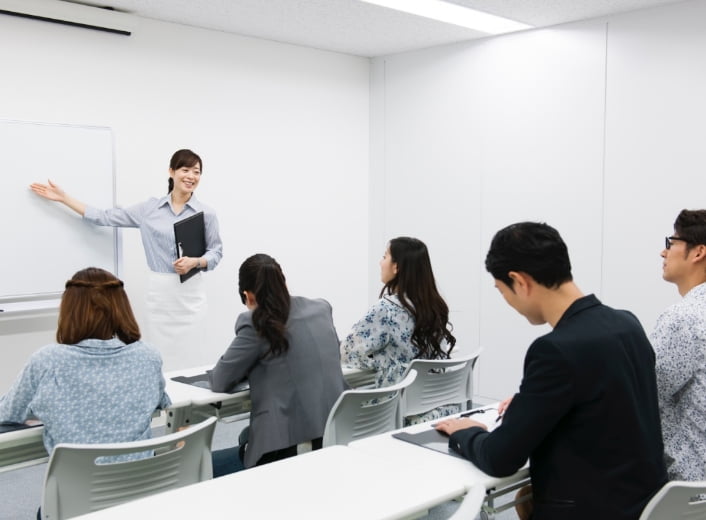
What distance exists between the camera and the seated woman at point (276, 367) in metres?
2.95

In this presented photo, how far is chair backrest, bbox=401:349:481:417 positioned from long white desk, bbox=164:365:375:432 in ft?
0.99

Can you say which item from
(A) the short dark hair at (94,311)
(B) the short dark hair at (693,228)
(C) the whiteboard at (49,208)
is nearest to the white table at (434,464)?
(A) the short dark hair at (94,311)

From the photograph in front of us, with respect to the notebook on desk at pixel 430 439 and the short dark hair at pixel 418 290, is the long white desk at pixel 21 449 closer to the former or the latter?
the notebook on desk at pixel 430 439

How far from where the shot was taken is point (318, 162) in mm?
6258

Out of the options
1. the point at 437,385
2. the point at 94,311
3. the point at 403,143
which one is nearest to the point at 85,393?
the point at 94,311

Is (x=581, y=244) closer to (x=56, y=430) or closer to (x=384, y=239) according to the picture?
(x=384, y=239)

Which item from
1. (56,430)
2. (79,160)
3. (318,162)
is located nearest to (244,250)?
(318,162)

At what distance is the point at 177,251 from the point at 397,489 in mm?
3069

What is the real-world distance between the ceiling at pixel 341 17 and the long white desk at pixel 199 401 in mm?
2534

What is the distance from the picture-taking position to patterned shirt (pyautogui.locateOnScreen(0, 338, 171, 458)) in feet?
7.58

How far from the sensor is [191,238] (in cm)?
469

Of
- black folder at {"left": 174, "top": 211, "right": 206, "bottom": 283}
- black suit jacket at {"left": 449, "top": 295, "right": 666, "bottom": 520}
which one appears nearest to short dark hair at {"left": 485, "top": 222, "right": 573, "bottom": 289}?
black suit jacket at {"left": 449, "top": 295, "right": 666, "bottom": 520}

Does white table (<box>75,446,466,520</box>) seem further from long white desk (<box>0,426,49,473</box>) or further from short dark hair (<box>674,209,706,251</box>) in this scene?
short dark hair (<box>674,209,706,251</box>)

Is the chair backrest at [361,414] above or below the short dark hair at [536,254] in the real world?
below
